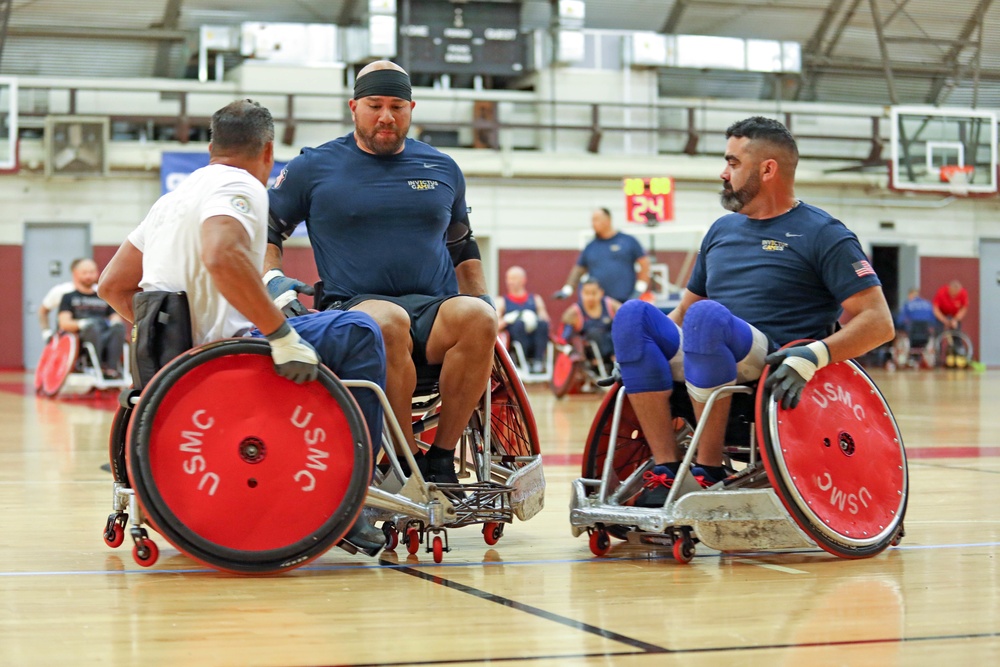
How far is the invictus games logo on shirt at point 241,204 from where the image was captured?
3018 mm

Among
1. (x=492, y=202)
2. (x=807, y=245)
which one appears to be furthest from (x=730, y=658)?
(x=492, y=202)

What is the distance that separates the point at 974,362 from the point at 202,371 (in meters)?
19.8

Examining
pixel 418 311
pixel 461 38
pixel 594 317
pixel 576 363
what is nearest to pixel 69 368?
pixel 576 363

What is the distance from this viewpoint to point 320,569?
3.10 m

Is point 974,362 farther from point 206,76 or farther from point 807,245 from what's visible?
point 807,245

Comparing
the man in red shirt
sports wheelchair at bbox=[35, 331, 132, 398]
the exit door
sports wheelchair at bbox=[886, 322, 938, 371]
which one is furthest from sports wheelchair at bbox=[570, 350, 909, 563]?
the man in red shirt

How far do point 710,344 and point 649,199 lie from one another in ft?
35.6

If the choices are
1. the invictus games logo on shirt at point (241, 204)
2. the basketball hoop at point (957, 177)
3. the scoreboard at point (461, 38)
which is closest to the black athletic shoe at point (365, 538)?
the invictus games logo on shirt at point (241, 204)

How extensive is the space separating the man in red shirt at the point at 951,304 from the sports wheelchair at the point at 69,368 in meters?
13.2

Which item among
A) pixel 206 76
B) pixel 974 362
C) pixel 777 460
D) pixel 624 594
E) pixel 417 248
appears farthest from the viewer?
pixel 974 362

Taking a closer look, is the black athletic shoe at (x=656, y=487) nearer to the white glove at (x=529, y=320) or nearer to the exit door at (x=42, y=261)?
the white glove at (x=529, y=320)

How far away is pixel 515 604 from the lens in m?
2.62

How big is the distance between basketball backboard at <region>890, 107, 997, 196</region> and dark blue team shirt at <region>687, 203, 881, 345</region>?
50.9ft

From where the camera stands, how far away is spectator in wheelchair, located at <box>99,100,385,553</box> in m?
2.92
